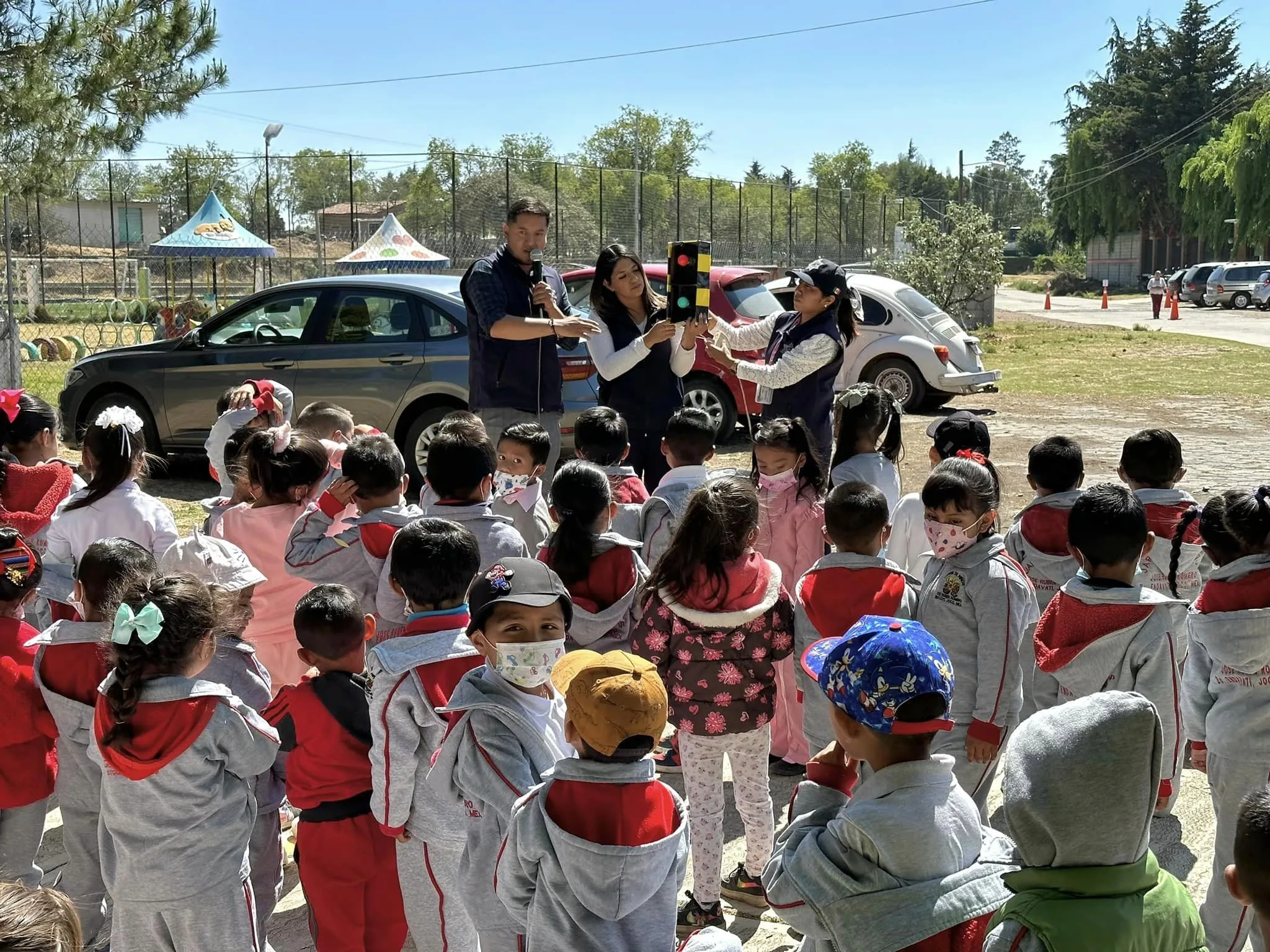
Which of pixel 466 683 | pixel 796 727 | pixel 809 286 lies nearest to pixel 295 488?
pixel 466 683

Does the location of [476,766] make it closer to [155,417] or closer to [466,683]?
[466,683]

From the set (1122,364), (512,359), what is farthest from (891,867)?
(1122,364)

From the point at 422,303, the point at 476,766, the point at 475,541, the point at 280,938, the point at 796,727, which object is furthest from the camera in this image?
the point at 422,303

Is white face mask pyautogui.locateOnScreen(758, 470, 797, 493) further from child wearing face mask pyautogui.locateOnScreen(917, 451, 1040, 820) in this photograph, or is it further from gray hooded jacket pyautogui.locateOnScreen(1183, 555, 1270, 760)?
gray hooded jacket pyautogui.locateOnScreen(1183, 555, 1270, 760)

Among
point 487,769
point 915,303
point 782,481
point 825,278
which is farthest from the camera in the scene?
point 915,303

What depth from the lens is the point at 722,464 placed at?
37.7 ft

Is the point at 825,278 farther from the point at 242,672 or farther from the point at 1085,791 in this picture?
the point at 1085,791

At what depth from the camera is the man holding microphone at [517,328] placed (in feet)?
20.2

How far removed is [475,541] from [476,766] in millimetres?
679

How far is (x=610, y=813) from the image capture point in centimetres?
254

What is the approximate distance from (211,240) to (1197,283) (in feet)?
116

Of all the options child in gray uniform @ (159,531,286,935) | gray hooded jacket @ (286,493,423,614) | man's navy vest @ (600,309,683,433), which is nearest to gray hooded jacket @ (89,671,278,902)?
child in gray uniform @ (159,531,286,935)

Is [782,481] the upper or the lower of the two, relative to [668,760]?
upper

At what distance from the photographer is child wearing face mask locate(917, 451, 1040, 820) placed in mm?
3648
